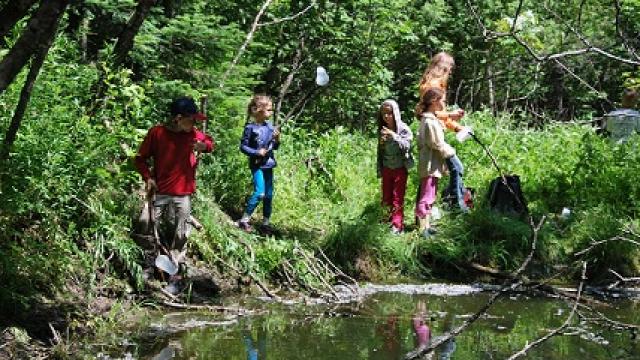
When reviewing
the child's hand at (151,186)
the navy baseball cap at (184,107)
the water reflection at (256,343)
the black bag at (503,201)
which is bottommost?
the water reflection at (256,343)

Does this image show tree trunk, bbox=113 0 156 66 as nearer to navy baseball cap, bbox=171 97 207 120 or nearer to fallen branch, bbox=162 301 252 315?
navy baseball cap, bbox=171 97 207 120

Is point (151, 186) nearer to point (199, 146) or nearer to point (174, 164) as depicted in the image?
point (174, 164)

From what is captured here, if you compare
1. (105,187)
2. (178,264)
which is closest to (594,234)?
(178,264)

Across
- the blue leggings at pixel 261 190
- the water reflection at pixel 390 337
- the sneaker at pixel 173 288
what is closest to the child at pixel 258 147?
the blue leggings at pixel 261 190

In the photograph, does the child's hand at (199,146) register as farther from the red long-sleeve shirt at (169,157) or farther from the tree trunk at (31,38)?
the tree trunk at (31,38)

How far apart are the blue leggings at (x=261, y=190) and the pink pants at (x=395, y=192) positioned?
1.34 meters

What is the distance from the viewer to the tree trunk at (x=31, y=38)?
366 cm

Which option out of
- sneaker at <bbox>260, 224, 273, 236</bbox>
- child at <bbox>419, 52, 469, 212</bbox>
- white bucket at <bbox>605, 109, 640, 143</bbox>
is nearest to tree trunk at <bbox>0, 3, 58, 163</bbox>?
sneaker at <bbox>260, 224, 273, 236</bbox>

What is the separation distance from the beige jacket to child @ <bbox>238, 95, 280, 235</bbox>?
1628mm

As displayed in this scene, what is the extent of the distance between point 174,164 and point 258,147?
5.33ft

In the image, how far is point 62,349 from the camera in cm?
517

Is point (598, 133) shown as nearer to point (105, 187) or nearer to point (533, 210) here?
point (533, 210)

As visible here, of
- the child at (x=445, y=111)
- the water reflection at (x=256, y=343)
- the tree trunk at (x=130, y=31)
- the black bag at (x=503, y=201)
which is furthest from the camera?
the black bag at (x=503, y=201)

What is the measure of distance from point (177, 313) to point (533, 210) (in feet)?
16.9
